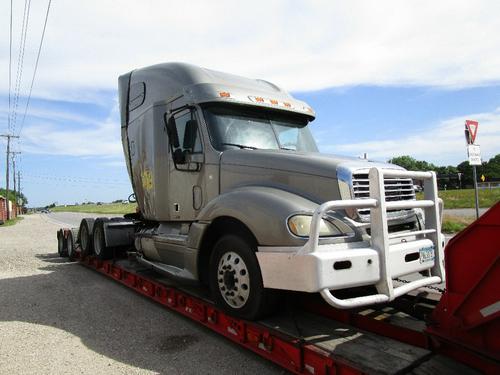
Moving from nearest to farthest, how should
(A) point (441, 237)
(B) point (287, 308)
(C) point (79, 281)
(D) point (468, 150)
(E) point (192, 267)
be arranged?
(A) point (441, 237), (B) point (287, 308), (E) point (192, 267), (C) point (79, 281), (D) point (468, 150)

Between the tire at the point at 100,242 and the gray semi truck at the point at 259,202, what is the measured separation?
188cm

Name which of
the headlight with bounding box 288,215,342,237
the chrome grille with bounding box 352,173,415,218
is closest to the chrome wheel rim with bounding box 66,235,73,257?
the headlight with bounding box 288,215,342,237

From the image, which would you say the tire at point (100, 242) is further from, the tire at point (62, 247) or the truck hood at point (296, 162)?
the truck hood at point (296, 162)

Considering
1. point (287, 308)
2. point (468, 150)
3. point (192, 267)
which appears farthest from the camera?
point (468, 150)

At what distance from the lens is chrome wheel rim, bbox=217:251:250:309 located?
420cm

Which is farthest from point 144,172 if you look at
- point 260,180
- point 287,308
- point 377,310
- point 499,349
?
point 499,349

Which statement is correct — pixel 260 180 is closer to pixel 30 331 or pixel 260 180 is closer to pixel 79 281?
pixel 30 331

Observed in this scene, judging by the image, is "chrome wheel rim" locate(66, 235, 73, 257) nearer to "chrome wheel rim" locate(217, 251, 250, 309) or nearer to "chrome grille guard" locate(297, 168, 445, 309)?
"chrome wheel rim" locate(217, 251, 250, 309)

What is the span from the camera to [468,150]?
29.8 ft

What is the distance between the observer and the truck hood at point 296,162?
410cm

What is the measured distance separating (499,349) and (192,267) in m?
3.14

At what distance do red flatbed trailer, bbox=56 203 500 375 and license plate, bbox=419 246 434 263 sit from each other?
44 centimetres

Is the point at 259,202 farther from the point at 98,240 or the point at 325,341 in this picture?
the point at 98,240

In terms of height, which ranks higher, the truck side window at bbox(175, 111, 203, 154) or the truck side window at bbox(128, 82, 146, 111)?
the truck side window at bbox(128, 82, 146, 111)
